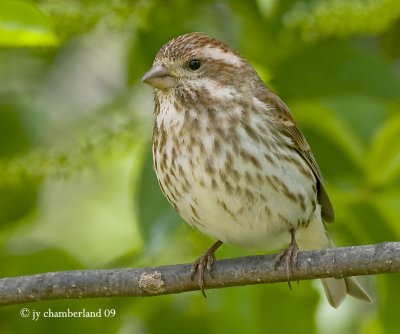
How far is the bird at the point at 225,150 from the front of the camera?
5.01 meters

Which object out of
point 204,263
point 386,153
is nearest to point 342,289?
point 386,153

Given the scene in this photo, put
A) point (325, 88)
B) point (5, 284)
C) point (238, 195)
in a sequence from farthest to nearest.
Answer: point (325, 88) → point (238, 195) → point (5, 284)

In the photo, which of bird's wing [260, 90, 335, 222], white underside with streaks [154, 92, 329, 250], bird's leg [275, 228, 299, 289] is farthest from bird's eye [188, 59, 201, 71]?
bird's leg [275, 228, 299, 289]

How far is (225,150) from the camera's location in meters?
5.01

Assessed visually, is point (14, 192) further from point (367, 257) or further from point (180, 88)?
point (367, 257)

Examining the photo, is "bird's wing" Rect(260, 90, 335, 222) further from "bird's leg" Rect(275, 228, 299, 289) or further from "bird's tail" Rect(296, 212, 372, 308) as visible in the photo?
"bird's leg" Rect(275, 228, 299, 289)

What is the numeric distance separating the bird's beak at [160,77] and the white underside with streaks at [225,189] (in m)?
0.10

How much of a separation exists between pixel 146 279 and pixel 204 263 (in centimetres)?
51

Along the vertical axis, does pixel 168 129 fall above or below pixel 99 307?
above

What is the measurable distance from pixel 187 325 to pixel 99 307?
0.44 meters

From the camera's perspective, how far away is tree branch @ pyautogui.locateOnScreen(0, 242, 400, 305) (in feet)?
14.1

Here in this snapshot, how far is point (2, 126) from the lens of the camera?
5.51m

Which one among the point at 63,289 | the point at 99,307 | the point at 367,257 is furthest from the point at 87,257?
the point at 367,257

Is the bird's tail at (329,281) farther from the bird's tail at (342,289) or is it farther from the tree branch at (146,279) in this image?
the tree branch at (146,279)
